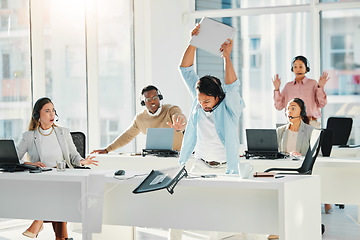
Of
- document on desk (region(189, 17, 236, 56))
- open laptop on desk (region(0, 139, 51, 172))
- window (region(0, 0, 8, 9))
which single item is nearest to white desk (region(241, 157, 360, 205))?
document on desk (region(189, 17, 236, 56))

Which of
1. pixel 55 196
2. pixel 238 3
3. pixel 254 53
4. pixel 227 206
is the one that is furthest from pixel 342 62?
pixel 55 196

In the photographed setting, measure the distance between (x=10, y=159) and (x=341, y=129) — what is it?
13.9ft

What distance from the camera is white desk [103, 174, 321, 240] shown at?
11.5 feet

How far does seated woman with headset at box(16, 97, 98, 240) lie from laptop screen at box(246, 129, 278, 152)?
1406mm

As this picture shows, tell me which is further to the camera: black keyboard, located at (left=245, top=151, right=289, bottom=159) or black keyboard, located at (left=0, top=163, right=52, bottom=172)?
black keyboard, located at (left=245, top=151, right=289, bottom=159)

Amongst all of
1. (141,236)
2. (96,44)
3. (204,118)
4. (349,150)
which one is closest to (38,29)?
(96,44)

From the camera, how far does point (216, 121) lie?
4.32 meters

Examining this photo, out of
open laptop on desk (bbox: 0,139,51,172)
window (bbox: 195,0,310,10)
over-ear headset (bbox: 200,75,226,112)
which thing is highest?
window (bbox: 195,0,310,10)

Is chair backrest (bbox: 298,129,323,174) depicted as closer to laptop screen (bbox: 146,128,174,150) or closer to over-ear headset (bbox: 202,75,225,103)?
over-ear headset (bbox: 202,75,225,103)

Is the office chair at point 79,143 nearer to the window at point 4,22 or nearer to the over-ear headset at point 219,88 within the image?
the window at point 4,22

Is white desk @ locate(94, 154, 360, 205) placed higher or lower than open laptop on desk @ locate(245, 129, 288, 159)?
lower

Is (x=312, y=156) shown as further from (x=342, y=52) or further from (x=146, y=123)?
(x=342, y=52)

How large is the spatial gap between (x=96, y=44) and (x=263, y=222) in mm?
4773

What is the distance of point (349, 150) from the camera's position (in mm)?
6344
